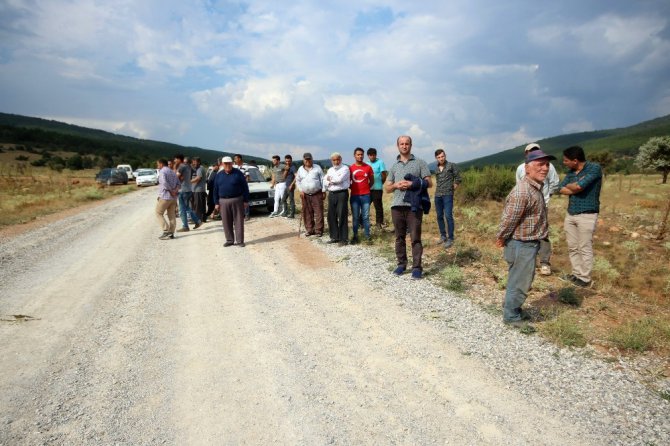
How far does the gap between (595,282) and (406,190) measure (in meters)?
3.09

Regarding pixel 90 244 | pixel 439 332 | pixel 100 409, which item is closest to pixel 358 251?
pixel 439 332

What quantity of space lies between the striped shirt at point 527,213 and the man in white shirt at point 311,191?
5.49 metres

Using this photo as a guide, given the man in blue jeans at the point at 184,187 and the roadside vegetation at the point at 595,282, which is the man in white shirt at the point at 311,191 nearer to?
the roadside vegetation at the point at 595,282

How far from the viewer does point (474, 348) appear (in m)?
3.85

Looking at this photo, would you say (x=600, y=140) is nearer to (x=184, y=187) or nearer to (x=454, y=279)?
(x=184, y=187)

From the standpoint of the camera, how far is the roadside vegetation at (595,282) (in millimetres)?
3910

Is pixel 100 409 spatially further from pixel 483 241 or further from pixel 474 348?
pixel 483 241

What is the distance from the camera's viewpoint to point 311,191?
9.39 m

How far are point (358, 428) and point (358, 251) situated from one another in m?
5.23

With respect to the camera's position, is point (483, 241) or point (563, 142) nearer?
point (483, 241)

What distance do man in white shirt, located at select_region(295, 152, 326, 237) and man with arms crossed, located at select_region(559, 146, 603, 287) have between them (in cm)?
512

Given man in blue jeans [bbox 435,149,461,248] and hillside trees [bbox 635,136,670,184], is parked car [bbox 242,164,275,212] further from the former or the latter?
hillside trees [bbox 635,136,670,184]

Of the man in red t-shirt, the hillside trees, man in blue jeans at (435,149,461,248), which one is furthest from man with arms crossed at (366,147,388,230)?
the hillside trees

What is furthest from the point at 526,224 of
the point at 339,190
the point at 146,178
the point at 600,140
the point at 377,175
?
the point at 600,140
